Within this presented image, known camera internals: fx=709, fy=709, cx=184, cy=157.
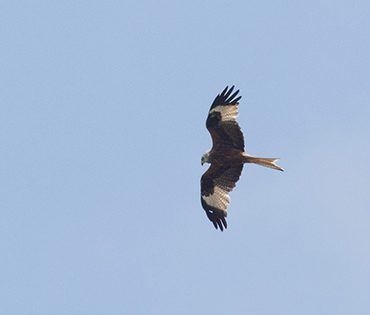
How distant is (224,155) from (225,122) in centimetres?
75

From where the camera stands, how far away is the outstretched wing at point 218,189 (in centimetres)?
1585

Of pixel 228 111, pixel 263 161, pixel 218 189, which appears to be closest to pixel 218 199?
pixel 218 189

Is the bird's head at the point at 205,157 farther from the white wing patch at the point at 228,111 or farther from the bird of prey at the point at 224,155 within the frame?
the white wing patch at the point at 228,111

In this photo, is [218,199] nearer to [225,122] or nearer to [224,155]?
[224,155]

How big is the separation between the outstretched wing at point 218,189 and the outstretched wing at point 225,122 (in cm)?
72

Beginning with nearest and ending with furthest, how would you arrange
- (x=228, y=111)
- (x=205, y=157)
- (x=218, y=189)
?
(x=228, y=111) < (x=205, y=157) < (x=218, y=189)

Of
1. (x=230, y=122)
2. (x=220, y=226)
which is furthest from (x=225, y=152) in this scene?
(x=220, y=226)

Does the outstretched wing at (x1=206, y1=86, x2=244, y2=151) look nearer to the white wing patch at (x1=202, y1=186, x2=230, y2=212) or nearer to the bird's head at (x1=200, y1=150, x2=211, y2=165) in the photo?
the bird's head at (x1=200, y1=150, x2=211, y2=165)

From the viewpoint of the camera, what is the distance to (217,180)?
1605 centimetres

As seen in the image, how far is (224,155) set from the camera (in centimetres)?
1537

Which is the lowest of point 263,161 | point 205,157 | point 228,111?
point 263,161

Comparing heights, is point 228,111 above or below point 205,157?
above

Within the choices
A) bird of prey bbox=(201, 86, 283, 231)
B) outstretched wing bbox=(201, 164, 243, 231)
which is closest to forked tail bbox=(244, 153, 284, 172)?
bird of prey bbox=(201, 86, 283, 231)

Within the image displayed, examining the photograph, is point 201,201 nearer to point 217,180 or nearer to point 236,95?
point 217,180
